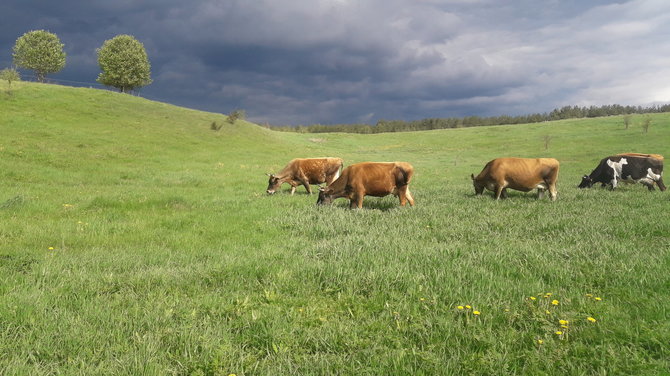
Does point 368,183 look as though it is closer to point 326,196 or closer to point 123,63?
point 326,196

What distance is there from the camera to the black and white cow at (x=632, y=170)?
1672 cm

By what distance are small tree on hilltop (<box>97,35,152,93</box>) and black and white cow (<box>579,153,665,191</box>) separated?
6855cm

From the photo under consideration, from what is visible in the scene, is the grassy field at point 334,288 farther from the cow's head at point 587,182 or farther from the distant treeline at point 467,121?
the distant treeline at point 467,121

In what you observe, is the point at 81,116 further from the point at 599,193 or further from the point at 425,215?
the point at 599,193

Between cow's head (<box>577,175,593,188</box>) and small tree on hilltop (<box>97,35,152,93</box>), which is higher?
small tree on hilltop (<box>97,35,152,93</box>)

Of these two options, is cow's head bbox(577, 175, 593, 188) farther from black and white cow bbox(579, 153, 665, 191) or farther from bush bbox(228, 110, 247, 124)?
bush bbox(228, 110, 247, 124)

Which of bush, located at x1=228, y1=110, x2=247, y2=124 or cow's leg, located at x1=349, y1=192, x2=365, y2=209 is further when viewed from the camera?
bush, located at x1=228, y1=110, x2=247, y2=124

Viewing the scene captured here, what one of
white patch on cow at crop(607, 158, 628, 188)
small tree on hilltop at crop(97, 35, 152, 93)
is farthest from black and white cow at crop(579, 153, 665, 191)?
small tree on hilltop at crop(97, 35, 152, 93)

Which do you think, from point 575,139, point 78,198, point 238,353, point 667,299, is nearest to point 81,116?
point 78,198

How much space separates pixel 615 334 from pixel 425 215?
6.77m

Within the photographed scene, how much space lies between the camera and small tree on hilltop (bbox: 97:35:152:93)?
207 feet

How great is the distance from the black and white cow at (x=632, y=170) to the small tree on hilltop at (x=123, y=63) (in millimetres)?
68554

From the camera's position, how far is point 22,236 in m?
8.43

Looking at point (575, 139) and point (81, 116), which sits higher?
point (81, 116)
